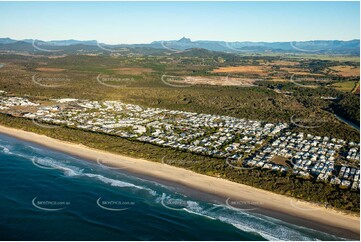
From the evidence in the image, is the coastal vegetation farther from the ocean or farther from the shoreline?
the ocean

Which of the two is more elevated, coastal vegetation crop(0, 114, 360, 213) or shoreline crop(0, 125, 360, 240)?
coastal vegetation crop(0, 114, 360, 213)

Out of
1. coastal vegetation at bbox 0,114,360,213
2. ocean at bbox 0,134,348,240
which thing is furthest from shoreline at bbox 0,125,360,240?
ocean at bbox 0,134,348,240

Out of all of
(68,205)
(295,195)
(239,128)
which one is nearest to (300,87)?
(239,128)

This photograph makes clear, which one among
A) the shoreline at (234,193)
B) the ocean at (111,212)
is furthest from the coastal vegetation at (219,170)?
the ocean at (111,212)

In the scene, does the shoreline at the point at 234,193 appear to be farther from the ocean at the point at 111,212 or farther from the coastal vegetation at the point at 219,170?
the ocean at the point at 111,212

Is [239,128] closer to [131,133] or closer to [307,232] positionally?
[131,133]
